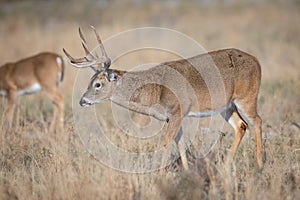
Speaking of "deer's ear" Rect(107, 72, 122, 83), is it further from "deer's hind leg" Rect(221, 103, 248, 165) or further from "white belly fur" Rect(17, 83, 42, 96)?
"white belly fur" Rect(17, 83, 42, 96)

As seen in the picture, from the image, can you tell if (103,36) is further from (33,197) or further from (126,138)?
(33,197)

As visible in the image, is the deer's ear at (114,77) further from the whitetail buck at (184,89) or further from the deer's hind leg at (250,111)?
the deer's hind leg at (250,111)

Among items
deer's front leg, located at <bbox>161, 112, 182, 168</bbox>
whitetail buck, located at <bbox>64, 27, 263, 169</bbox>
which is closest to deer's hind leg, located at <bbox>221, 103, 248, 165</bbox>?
whitetail buck, located at <bbox>64, 27, 263, 169</bbox>

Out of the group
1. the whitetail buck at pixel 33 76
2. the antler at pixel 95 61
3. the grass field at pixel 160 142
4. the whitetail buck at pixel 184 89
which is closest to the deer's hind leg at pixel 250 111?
the whitetail buck at pixel 184 89

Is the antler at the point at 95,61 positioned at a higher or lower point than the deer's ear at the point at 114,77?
higher

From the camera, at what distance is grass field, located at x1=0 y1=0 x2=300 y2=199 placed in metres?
5.77

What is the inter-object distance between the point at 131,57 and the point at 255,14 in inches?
304

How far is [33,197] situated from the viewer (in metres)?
5.79

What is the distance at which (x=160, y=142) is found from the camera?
26.5 ft

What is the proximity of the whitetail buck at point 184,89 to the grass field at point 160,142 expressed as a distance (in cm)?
48

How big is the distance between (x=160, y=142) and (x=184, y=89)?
103cm

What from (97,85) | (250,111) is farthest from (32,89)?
(250,111)

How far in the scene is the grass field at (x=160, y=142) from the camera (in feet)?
18.9

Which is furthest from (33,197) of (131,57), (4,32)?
(4,32)
